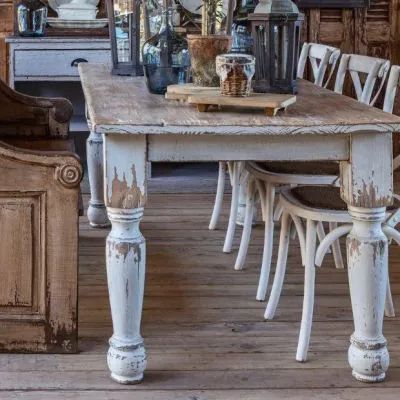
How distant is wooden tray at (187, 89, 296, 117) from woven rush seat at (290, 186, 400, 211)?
0.38 meters

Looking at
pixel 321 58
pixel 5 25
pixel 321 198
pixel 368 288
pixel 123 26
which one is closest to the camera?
pixel 368 288

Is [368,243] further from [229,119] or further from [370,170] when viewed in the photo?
[229,119]

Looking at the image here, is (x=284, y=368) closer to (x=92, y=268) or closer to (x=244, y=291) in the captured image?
(x=244, y=291)

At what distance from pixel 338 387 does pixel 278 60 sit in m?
1.03

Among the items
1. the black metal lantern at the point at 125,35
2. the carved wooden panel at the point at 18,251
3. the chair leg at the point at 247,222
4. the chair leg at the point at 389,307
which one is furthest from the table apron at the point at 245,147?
the black metal lantern at the point at 125,35

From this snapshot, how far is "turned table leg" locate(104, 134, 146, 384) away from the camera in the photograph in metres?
2.39

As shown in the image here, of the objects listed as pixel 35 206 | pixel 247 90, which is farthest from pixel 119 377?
pixel 247 90

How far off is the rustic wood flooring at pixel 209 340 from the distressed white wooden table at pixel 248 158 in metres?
0.11

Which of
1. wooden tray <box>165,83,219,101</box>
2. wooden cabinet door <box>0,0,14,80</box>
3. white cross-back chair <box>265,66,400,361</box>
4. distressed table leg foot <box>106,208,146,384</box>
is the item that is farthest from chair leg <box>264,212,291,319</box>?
wooden cabinet door <box>0,0,14,80</box>

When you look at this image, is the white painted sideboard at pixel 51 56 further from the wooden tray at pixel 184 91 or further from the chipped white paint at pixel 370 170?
the chipped white paint at pixel 370 170

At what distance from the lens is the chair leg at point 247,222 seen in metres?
3.57

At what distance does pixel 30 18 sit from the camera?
5.22m

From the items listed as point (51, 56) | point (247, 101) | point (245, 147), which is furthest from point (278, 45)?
point (51, 56)

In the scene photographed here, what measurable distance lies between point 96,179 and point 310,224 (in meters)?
1.71
